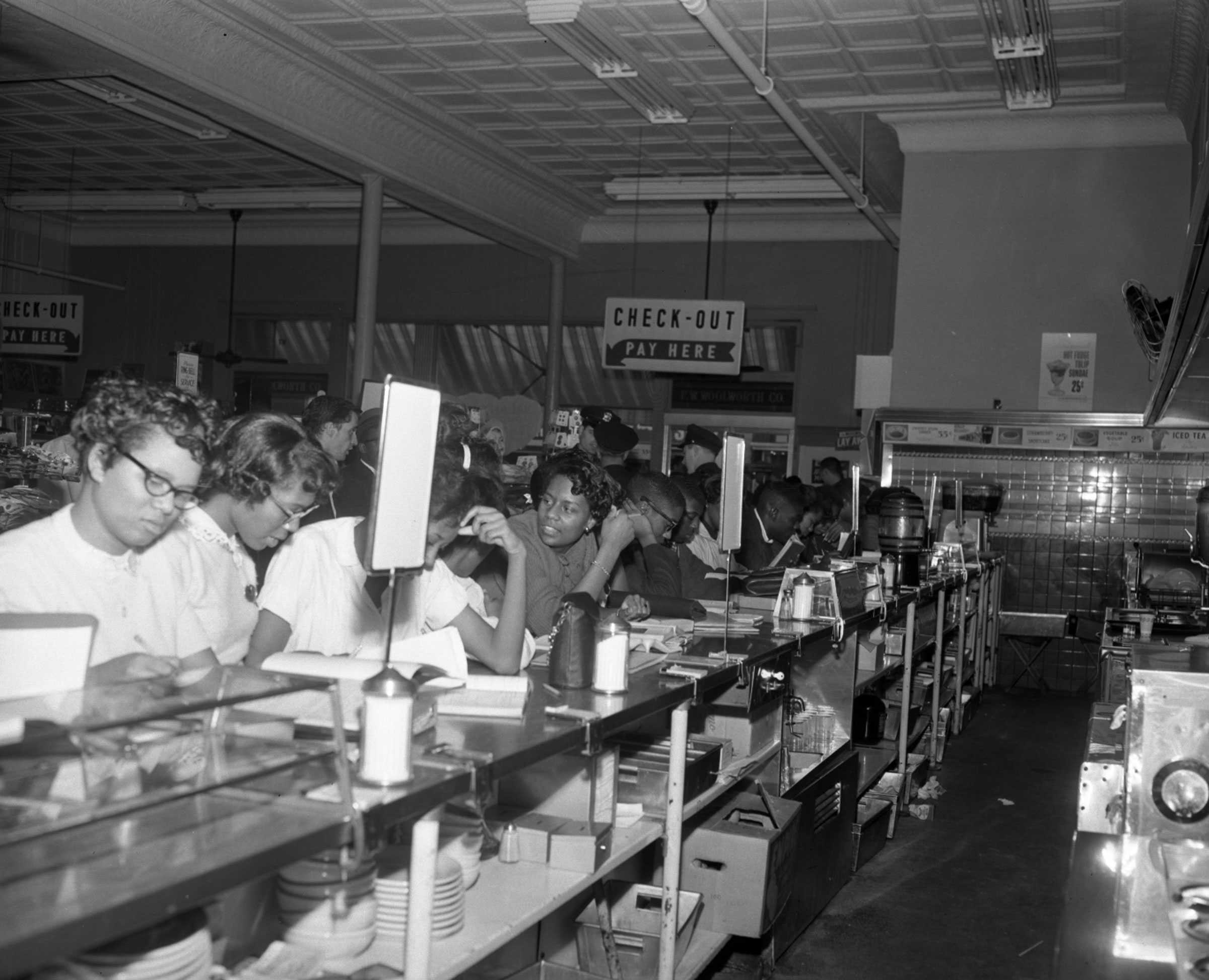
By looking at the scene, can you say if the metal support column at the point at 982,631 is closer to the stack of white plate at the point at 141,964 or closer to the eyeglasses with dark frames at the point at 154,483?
the eyeglasses with dark frames at the point at 154,483

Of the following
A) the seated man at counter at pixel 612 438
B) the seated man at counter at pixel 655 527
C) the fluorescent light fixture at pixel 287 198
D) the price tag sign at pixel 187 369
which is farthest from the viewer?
the fluorescent light fixture at pixel 287 198

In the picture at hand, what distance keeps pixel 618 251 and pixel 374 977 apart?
1260 cm

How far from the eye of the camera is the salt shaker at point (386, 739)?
76.5 inches

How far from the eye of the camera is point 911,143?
34.7 ft

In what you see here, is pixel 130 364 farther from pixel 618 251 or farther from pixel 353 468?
pixel 353 468

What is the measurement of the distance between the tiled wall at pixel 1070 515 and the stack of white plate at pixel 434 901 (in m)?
8.73

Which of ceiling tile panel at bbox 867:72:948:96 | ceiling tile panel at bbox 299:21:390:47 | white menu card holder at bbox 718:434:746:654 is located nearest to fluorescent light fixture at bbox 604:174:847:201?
ceiling tile panel at bbox 867:72:948:96

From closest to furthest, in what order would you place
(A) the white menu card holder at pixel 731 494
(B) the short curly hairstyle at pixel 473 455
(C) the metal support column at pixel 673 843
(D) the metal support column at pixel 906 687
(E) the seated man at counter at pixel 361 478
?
(B) the short curly hairstyle at pixel 473 455
(C) the metal support column at pixel 673 843
(A) the white menu card holder at pixel 731 494
(E) the seated man at counter at pixel 361 478
(D) the metal support column at pixel 906 687

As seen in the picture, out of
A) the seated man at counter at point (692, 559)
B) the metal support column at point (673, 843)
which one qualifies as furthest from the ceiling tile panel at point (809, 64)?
the metal support column at point (673, 843)

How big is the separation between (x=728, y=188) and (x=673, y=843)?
9.79m

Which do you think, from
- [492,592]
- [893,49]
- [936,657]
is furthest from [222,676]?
[893,49]

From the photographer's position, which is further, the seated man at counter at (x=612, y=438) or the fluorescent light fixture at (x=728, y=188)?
the fluorescent light fixture at (x=728, y=188)

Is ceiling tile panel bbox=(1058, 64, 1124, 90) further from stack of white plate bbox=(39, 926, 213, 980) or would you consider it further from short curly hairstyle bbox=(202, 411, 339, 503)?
stack of white plate bbox=(39, 926, 213, 980)

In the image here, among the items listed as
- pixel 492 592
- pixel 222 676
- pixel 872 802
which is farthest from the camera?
pixel 872 802
